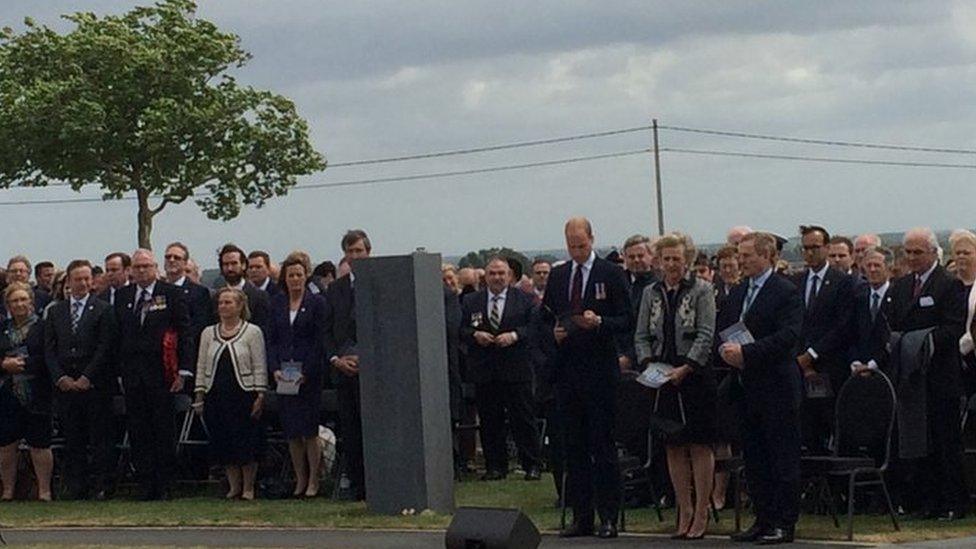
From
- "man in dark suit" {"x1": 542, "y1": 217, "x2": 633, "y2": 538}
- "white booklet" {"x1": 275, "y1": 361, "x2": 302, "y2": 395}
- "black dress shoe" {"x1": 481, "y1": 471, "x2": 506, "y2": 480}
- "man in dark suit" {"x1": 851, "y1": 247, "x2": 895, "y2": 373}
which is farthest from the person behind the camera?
"black dress shoe" {"x1": 481, "y1": 471, "x2": 506, "y2": 480}

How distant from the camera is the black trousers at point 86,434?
1986 cm

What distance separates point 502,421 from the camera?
20.2 metres

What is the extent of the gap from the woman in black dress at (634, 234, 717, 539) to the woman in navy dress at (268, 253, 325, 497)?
15.8 ft

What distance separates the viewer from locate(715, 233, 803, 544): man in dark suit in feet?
46.0

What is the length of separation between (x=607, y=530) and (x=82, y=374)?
6.93 metres

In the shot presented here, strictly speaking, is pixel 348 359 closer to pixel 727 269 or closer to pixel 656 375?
pixel 727 269

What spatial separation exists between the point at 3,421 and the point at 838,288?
8775 millimetres

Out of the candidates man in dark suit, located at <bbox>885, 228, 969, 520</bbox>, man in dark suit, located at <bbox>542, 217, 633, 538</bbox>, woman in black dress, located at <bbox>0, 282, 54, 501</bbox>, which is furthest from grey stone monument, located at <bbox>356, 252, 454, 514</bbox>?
woman in black dress, located at <bbox>0, 282, 54, 501</bbox>

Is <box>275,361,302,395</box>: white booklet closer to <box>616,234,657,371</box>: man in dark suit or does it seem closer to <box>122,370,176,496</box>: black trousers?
<box>122,370,176,496</box>: black trousers

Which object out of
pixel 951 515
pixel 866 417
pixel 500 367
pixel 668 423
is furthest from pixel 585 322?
pixel 500 367

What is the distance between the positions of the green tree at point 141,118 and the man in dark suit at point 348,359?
45.3 m

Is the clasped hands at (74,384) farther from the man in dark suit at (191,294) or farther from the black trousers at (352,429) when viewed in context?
the black trousers at (352,429)

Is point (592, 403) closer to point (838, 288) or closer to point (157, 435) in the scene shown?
point (838, 288)

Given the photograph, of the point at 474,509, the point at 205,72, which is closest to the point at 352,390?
the point at 474,509
